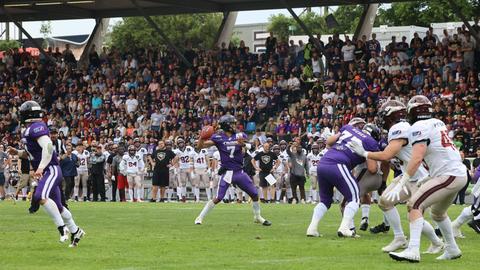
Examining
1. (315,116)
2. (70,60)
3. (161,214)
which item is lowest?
(161,214)

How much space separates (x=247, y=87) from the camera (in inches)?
1435

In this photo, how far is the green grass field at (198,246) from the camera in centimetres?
1070

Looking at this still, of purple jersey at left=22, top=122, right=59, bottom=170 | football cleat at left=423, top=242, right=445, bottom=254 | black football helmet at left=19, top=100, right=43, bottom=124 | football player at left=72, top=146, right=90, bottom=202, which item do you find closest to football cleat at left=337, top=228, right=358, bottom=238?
football cleat at left=423, top=242, right=445, bottom=254

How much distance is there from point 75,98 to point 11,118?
2.85m

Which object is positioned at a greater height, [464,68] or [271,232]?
[464,68]

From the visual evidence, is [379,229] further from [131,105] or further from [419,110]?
[131,105]

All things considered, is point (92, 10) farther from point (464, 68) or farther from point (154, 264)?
point (154, 264)

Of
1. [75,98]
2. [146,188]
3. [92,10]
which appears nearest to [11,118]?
[75,98]

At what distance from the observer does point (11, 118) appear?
39.7 metres

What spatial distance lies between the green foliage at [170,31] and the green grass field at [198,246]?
68.4m

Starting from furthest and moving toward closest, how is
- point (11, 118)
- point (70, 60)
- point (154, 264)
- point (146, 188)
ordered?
point (70, 60)
point (11, 118)
point (146, 188)
point (154, 264)

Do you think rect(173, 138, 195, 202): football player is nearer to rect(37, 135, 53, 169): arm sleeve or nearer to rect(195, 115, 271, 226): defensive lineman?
rect(195, 115, 271, 226): defensive lineman

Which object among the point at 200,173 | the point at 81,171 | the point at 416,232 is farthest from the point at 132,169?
the point at 416,232

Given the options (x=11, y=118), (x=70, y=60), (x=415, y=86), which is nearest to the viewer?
(x=415, y=86)
